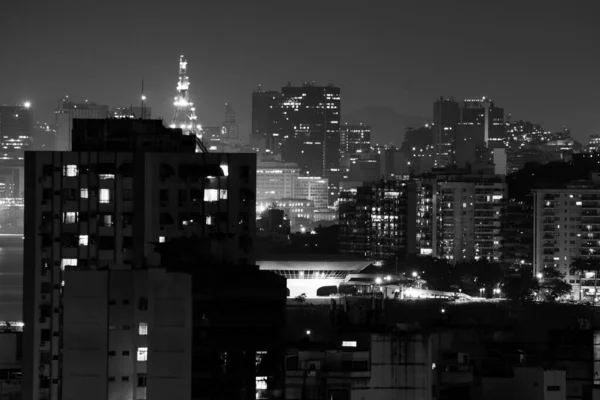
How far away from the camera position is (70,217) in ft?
87.9

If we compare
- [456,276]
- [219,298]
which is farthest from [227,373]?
[456,276]

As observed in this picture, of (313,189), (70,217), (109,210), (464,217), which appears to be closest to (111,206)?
(109,210)

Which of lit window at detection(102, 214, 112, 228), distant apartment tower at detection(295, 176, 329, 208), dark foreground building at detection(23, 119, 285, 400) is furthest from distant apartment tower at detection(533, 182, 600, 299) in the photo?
distant apartment tower at detection(295, 176, 329, 208)

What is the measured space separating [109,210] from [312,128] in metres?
137

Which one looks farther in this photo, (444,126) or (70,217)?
(444,126)

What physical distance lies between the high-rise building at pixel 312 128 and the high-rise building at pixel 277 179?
8.66ft

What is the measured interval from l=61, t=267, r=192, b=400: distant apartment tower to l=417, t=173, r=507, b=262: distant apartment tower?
61021 mm

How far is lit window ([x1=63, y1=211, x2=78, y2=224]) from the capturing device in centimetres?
2672

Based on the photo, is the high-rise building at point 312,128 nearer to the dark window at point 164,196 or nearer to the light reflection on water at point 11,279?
the light reflection on water at point 11,279

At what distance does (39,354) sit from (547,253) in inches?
2043

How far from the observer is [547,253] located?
76.2 meters

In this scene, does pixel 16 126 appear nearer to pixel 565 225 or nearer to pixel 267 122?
pixel 267 122

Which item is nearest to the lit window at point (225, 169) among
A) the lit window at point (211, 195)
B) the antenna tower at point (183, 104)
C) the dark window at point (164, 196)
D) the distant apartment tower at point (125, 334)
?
the lit window at point (211, 195)

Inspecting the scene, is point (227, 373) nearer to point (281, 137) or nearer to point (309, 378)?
point (309, 378)
